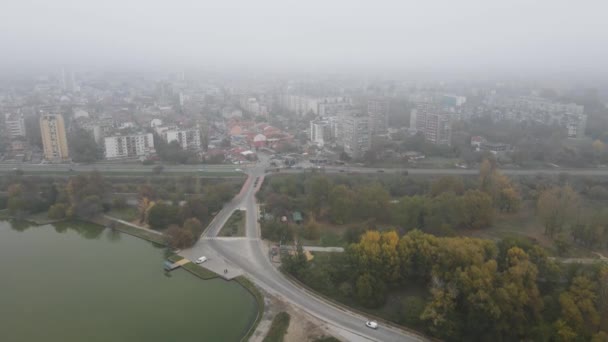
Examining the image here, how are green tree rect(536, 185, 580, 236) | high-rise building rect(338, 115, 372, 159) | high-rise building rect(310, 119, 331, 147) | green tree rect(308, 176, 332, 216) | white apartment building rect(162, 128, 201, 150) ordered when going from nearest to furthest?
green tree rect(536, 185, 580, 236) < green tree rect(308, 176, 332, 216) < high-rise building rect(338, 115, 372, 159) < white apartment building rect(162, 128, 201, 150) < high-rise building rect(310, 119, 331, 147)

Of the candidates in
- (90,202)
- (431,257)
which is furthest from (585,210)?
(90,202)

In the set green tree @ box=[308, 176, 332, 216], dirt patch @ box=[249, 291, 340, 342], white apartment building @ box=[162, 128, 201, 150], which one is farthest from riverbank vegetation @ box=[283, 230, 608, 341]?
white apartment building @ box=[162, 128, 201, 150]

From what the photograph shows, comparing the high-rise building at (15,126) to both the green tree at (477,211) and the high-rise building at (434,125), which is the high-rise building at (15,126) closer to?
the high-rise building at (434,125)

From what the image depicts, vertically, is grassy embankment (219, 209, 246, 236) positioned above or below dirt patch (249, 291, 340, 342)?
above

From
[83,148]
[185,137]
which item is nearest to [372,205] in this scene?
[185,137]

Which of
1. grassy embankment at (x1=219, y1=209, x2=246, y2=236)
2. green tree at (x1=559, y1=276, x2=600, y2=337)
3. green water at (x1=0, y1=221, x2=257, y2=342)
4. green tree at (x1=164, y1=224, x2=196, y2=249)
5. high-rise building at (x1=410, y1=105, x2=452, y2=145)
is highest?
high-rise building at (x1=410, y1=105, x2=452, y2=145)

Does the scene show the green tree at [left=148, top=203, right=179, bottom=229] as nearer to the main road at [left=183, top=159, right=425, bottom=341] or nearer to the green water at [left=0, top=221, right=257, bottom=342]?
the green water at [left=0, top=221, right=257, bottom=342]
